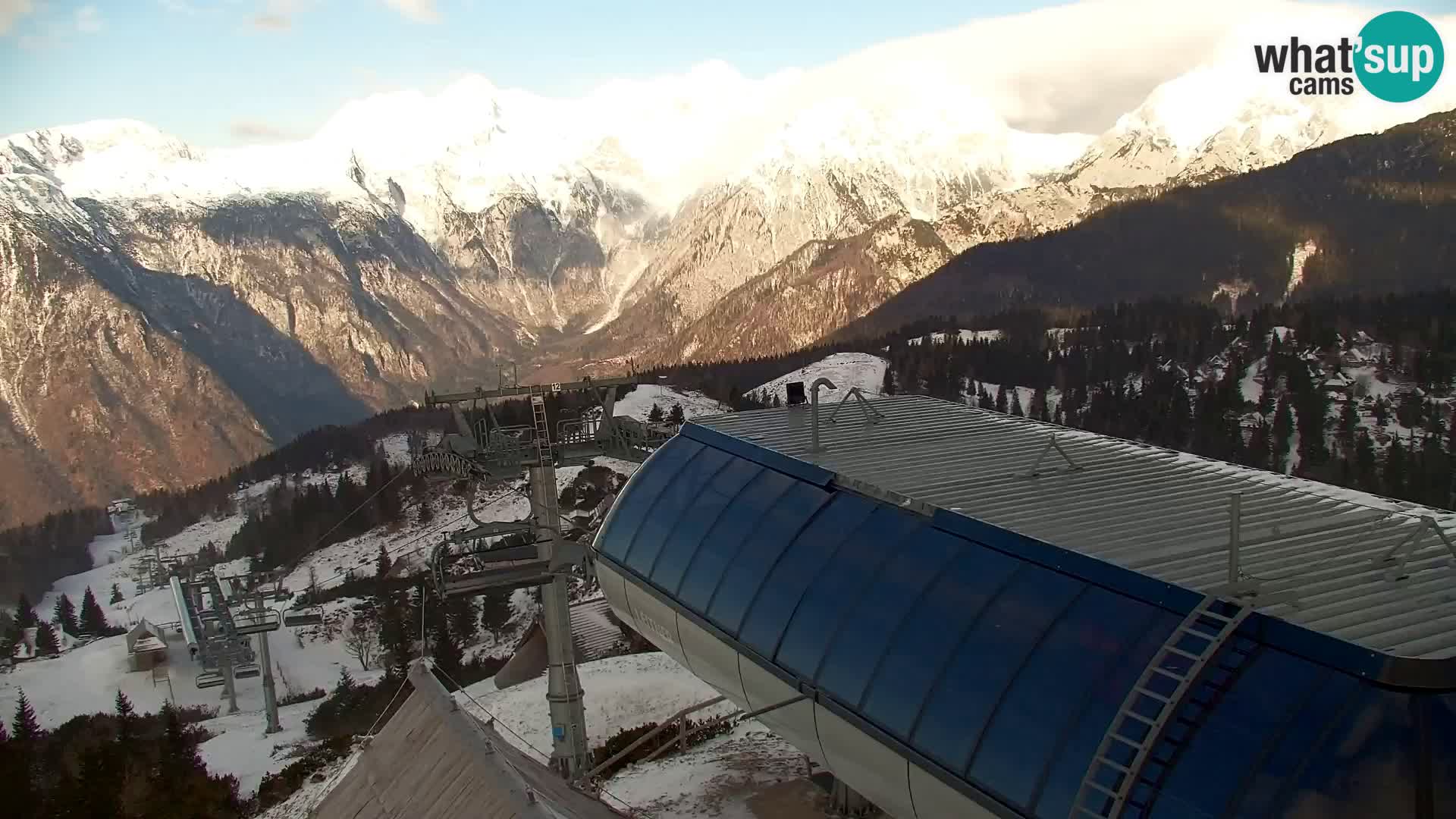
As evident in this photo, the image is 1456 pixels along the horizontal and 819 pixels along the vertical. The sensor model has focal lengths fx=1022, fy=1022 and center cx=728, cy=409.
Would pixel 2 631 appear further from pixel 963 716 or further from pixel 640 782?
pixel 963 716

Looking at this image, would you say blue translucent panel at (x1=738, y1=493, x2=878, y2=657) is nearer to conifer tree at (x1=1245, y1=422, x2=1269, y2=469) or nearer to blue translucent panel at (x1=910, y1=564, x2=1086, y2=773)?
blue translucent panel at (x1=910, y1=564, x2=1086, y2=773)

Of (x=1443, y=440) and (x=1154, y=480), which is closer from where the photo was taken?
(x=1154, y=480)

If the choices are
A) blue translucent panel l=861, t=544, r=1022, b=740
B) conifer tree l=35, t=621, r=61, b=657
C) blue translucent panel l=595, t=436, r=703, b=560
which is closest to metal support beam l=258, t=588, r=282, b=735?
blue translucent panel l=595, t=436, r=703, b=560

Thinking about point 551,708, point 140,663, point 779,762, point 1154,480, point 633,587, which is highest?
point 1154,480

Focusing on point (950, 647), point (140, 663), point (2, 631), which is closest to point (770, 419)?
point (950, 647)

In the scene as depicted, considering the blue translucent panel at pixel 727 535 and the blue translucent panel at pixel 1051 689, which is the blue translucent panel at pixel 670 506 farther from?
the blue translucent panel at pixel 1051 689

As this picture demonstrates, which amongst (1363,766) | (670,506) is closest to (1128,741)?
(1363,766)

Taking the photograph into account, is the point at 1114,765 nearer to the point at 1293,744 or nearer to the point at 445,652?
the point at 1293,744
